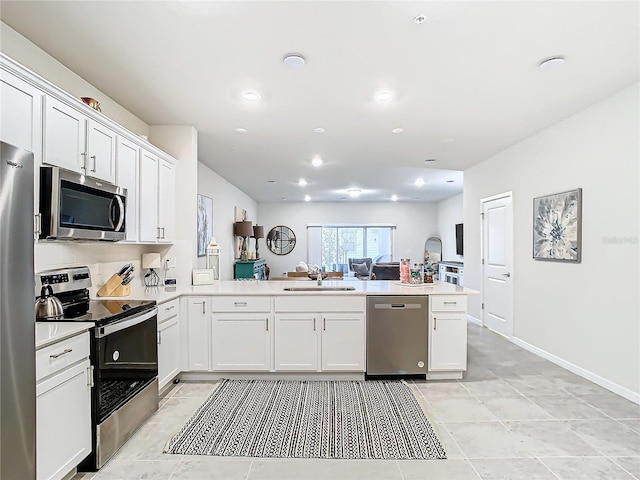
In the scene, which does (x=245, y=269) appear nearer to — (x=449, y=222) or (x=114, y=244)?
(x=114, y=244)

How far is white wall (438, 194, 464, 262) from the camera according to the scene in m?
9.55

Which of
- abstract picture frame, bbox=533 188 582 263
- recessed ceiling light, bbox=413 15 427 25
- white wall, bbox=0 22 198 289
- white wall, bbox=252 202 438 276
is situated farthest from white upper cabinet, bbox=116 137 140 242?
white wall, bbox=252 202 438 276

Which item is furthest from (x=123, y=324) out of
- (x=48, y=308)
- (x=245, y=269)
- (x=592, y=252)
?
(x=245, y=269)

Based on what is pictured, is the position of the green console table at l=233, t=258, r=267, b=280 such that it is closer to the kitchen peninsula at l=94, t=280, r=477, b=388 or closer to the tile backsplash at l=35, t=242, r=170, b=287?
the tile backsplash at l=35, t=242, r=170, b=287

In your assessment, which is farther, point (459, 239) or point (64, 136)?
point (459, 239)

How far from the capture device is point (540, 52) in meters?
2.55

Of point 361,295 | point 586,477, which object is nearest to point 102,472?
point 361,295

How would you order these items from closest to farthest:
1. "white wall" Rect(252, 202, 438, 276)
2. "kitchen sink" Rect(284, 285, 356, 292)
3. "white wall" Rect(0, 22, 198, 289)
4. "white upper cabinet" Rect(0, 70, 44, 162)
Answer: "white upper cabinet" Rect(0, 70, 44, 162), "white wall" Rect(0, 22, 198, 289), "kitchen sink" Rect(284, 285, 356, 292), "white wall" Rect(252, 202, 438, 276)

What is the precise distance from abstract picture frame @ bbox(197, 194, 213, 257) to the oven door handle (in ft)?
10.1

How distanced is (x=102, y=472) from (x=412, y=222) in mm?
9963

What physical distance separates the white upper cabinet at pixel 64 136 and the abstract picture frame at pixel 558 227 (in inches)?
169

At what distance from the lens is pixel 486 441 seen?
8.07ft

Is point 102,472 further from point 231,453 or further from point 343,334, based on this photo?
point 343,334

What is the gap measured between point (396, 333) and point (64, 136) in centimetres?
300
